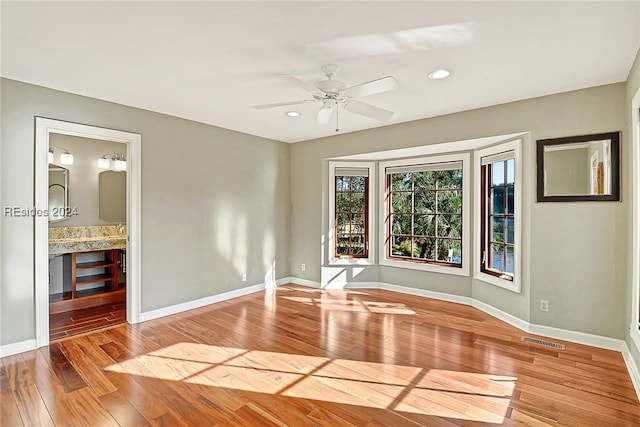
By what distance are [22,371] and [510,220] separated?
16.9ft

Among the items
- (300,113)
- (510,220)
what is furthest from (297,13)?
(510,220)

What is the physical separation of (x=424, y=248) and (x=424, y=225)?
37 cm

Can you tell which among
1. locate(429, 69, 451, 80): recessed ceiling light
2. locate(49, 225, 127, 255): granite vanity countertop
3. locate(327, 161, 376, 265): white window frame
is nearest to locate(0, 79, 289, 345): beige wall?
locate(327, 161, 376, 265): white window frame

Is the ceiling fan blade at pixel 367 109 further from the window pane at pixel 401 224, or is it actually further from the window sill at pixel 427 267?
the window sill at pixel 427 267

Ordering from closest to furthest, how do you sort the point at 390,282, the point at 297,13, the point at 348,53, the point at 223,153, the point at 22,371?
the point at 297,13
the point at 348,53
the point at 22,371
the point at 223,153
the point at 390,282

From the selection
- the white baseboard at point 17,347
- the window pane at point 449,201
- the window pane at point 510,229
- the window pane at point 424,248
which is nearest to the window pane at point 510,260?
the window pane at point 510,229

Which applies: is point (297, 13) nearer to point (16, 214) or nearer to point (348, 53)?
point (348, 53)

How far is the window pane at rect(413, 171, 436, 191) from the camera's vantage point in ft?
17.0

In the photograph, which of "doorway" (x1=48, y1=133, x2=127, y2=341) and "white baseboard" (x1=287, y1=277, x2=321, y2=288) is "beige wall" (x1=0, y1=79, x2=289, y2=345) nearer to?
"white baseboard" (x1=287, y1=277, x2=321, y2=288)

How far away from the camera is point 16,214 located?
3.12m

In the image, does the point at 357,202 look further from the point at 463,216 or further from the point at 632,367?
the point at 632,367

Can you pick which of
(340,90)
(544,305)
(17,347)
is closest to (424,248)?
(544,305)

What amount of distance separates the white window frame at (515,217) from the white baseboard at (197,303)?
3.39 m

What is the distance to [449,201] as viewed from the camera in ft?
16.5
